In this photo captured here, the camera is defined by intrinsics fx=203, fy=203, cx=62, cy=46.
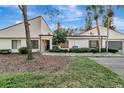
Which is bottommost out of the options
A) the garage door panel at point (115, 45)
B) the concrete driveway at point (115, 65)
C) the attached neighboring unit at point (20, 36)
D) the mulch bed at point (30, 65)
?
the concrete driveway at point (115, 65)

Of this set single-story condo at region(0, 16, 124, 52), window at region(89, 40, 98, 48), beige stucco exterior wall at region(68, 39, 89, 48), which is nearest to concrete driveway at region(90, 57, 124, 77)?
single-story condo at region(0, 16, 124, 52)

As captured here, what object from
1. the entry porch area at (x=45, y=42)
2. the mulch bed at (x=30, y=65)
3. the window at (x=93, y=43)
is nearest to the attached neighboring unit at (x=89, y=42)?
the window at (x=93, y=43)

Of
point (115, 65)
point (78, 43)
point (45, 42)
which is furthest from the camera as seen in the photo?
point (78, 43)

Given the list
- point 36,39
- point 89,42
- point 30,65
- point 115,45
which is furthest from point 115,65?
point 115,45

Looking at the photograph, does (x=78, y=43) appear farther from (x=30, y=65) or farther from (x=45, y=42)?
(x=30, y=65)

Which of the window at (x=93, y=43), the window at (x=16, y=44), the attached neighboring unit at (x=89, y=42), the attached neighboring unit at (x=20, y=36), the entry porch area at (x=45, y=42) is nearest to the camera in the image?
the attached neighboring unit at (x=20, y=36)

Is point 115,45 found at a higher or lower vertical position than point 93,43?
lower

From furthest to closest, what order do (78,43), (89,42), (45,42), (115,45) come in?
(115,45) → (89,42) → (78,43) → (45,42)

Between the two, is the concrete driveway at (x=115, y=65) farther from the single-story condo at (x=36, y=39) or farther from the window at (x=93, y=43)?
the window at (x=93, y=43)

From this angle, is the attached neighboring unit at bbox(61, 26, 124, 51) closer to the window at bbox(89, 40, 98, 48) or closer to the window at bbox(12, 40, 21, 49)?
the window at bbox(89, 40, 98, 48)

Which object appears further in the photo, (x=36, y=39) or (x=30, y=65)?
(x=36, y=39)
